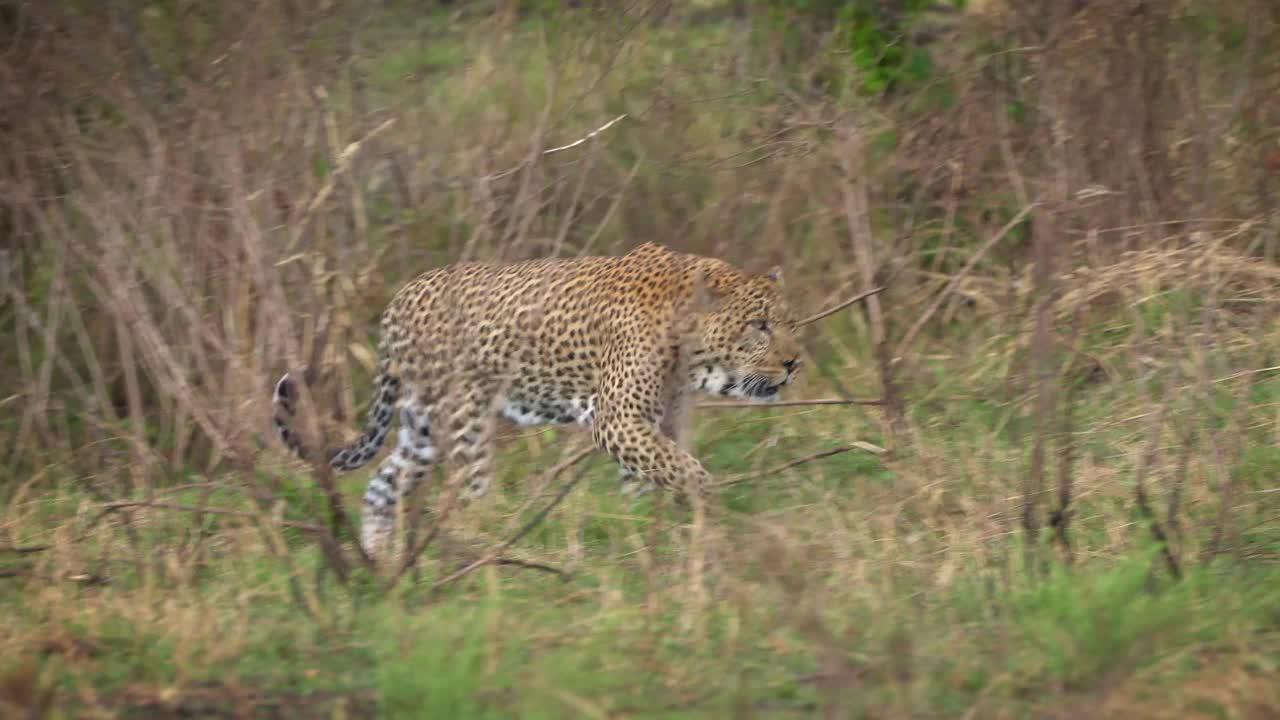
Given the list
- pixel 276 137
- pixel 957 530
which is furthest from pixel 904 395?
Result: pixel 276 137

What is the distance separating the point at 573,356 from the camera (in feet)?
25.1

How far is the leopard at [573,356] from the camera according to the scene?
7.34 meters

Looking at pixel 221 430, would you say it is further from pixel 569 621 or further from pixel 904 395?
pixel 904 395

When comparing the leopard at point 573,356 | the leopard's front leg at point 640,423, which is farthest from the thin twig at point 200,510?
the leopard's front leg at point 640,423

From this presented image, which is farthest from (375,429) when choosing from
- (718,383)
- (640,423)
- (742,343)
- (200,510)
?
(200,510)

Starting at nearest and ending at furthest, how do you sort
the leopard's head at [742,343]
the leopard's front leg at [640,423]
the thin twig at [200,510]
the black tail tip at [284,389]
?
the thin twig at [200,510] < the black tail tip at [284,389] < the leopard's front leg at [640,423] < the leopard's head at [742,343]

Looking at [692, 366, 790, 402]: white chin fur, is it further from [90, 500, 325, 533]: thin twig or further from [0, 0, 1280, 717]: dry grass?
[90, 500, 325, 533]: thin twig

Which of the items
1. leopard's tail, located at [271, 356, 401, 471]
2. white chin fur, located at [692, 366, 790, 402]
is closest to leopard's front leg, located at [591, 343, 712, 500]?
white chin fur, located at [692, 366, 790, 402]

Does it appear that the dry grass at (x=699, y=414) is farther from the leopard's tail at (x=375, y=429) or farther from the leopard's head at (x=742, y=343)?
the leopard's head at (x=742, y=343)

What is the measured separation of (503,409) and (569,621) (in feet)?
8.41

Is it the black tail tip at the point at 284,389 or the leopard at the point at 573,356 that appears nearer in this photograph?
the black tail tip at the point at 284,389

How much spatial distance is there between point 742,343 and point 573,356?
0.73m

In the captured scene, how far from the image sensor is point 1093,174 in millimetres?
9211

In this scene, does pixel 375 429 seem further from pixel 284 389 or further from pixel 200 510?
pixel 200 510
